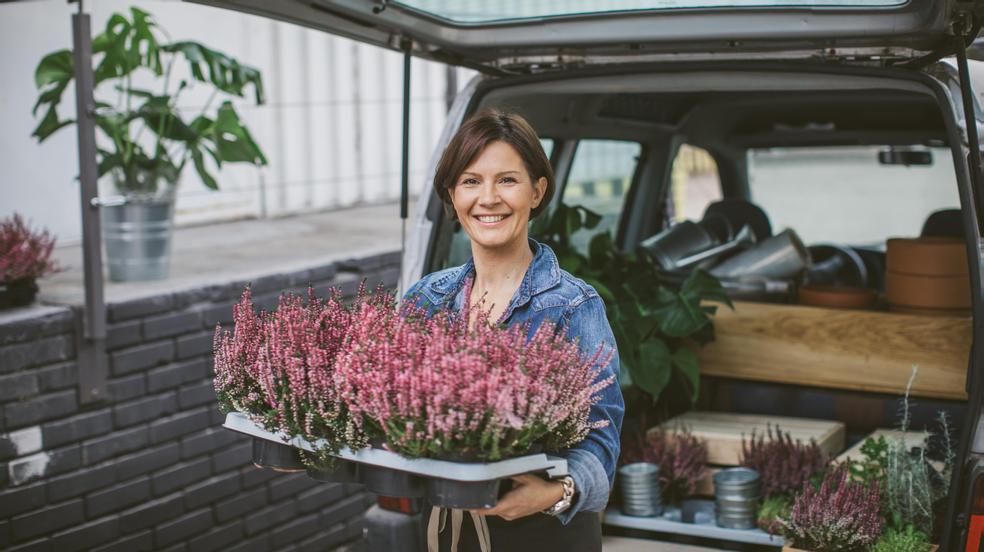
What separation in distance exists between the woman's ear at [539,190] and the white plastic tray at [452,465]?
60cm

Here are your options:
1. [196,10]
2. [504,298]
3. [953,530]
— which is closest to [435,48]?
[504,298]

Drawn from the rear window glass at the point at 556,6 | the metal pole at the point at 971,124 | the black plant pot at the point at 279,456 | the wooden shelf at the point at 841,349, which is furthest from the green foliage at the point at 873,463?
the black plant pot at the point at 279,456

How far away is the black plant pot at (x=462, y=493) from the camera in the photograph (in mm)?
1818

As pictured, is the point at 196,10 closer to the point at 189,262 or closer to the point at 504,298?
the point at 189,262

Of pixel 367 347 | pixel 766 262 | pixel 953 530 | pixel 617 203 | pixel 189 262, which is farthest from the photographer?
pixel 189 262

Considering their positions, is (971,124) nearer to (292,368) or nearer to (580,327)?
(580,327)

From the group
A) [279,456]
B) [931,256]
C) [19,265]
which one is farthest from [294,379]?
[931,256]

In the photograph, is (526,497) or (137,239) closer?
(526,497)

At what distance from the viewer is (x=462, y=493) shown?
1.82m

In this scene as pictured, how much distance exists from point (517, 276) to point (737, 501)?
1698mm

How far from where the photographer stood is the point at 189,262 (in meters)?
6.22

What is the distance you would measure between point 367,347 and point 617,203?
4008mm

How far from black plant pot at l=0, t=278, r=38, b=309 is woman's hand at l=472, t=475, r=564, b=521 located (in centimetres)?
307

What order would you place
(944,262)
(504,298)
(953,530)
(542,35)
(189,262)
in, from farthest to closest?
(189,262) < (944,262) < (542,35) < (953,530) < (504,298)
